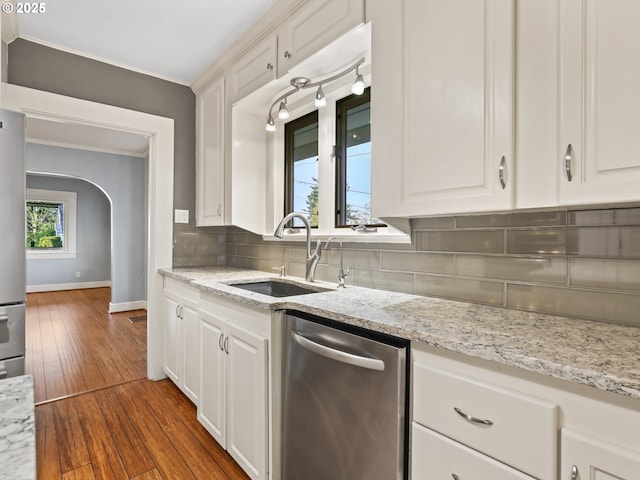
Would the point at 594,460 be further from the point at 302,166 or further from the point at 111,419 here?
the point at 111,419

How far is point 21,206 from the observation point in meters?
1.71

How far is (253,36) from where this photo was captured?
2.16 meters

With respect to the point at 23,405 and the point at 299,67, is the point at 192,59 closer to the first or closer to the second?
the point at 299,67

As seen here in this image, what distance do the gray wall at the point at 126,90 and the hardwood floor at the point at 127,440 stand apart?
1120 millimetres

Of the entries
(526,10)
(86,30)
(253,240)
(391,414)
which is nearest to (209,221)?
(253,240)

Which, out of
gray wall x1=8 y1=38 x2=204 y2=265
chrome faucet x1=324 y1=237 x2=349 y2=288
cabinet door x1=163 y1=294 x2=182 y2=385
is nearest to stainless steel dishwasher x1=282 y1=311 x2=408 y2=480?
chrome faucet x1=324 y1=237 x2=349 y2=288

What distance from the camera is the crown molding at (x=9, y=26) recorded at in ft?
6.42

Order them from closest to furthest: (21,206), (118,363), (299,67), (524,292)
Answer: (524,292)
(21,206)
(299,67)
(118,363)

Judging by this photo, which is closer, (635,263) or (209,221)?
(635,263)

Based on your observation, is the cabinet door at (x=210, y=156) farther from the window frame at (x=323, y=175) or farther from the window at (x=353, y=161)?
the window at (x=353, y=161)

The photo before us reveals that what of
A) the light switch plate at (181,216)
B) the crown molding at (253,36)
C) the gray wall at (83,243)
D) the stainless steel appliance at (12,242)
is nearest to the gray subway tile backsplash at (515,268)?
the crown molding at (253,36)

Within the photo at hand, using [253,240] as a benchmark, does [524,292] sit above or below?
below

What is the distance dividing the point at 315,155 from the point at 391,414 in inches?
70.9

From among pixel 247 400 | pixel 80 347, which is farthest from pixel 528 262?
pixel 80 347
